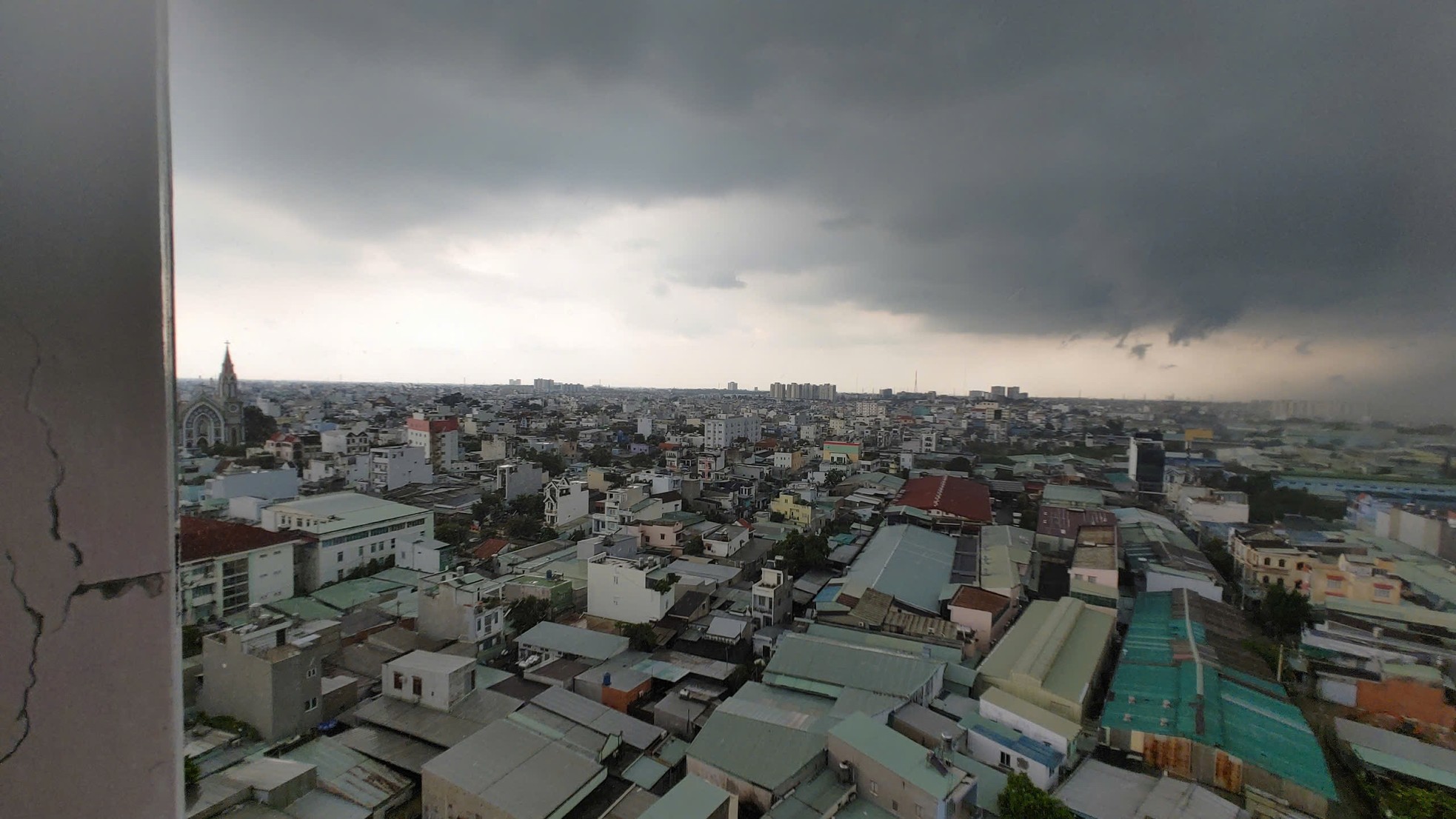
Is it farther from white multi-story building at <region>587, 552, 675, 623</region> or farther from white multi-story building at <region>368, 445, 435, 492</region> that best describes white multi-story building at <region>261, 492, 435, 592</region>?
white multi-story building at <region>368, 445, 435, 492</region>

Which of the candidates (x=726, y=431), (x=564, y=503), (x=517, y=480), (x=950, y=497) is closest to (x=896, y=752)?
(x=564, y=503)

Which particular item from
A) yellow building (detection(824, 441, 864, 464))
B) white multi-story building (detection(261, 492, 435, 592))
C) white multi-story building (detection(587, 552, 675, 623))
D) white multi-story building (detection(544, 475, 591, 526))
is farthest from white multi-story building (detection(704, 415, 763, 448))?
white multi-story building (detection(587, 552, 675, 623))

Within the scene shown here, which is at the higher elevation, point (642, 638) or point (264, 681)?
point (264, 681)

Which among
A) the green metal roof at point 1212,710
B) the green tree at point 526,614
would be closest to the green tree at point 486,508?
the green tree at point 526,614

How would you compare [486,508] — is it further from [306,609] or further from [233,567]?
[233,567]

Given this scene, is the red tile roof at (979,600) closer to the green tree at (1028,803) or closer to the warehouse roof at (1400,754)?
the warehouse roof at (1400,754)

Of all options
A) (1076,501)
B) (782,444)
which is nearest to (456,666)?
(1076,501)
